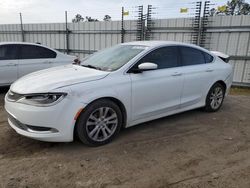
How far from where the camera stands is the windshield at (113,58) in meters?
3.62

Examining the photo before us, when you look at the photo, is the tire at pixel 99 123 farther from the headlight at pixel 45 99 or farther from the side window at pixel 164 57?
the side window at pixel 164 57

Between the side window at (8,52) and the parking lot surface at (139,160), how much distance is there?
2712 millimetres

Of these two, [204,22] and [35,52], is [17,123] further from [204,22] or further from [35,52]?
[204,22]

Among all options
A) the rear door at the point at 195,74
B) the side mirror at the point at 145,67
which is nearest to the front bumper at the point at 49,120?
the side mirror at the point at 145,67

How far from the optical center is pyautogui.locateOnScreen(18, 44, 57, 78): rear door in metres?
6.33

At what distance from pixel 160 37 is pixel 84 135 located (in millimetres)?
7093

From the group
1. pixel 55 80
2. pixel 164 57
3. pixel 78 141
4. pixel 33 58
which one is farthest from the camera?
pixel 33 58

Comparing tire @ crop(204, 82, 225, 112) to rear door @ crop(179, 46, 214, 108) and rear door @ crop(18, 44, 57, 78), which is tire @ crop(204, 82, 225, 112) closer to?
rear door @ crop(179, 46, 214, 108)

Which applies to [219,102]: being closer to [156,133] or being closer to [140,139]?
[156,133]

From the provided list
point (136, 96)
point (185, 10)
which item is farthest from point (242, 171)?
point (185, 10)

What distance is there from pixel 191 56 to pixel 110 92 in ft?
7.03

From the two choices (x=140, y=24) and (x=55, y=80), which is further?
(x=140, y=24)

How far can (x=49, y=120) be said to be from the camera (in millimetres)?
2869

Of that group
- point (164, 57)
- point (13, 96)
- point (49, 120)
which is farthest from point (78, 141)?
point (164, 57)
